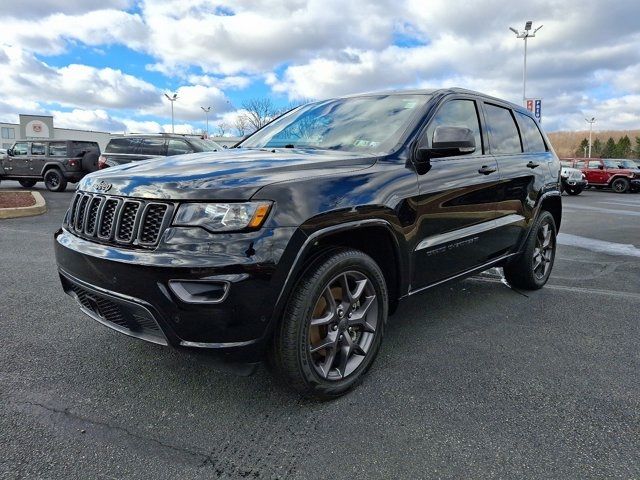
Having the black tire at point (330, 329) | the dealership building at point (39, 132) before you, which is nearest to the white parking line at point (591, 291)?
the black tire at point (330, 329)

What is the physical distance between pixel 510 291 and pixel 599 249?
334 centimetres

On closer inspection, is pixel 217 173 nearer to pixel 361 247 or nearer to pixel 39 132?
pixel 361 247

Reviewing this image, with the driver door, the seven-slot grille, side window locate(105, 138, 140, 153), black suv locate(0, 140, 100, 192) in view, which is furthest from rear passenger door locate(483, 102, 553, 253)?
the driver door

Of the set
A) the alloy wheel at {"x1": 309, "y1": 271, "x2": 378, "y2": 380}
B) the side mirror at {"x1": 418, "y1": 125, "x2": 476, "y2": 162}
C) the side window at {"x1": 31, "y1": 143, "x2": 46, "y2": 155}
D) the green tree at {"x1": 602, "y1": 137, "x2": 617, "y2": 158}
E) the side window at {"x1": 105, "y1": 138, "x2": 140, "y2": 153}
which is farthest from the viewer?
the green tree at {"x1": 602, "y1": 137, "x2": 617, "y2": 158}

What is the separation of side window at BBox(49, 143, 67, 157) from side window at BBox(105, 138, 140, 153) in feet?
11.4

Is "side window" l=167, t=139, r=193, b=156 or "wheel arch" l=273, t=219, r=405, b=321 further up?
"side window" l=167, t=139, r=193, b=156

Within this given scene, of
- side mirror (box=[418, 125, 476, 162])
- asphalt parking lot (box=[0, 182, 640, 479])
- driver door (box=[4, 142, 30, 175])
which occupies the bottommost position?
asphalt parking lot (box=[0, 182, 640, 479])

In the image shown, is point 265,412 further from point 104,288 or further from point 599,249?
point 599,249

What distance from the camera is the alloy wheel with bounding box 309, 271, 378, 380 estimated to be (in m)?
2.64

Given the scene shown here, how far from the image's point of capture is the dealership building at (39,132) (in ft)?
173

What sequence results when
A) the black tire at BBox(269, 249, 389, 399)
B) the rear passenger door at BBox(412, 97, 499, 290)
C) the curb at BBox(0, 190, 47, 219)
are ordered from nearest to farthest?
the black tire at BBox(269, 249, 389, 399) → the rear passenger door at BBox(412, 97, 499, 290) → the curb at BBox(0, 190, 47, 219)

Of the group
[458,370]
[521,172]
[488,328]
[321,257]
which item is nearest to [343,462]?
[321,257]

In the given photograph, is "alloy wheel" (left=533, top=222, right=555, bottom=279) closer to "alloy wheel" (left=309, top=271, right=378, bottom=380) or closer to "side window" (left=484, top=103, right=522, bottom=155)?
"side window" (left=484, top=103, right=522, bottom=155)

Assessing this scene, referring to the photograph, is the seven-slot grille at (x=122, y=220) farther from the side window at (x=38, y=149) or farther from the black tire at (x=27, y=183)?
the black tire at (x=27, y=183)
